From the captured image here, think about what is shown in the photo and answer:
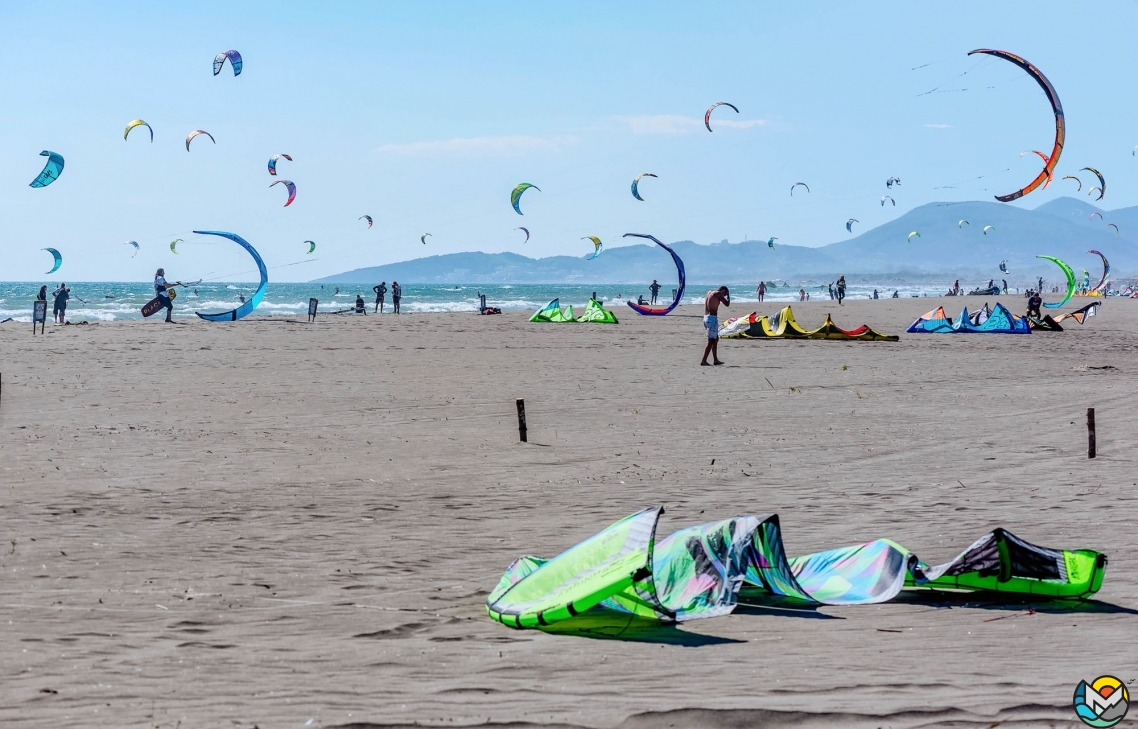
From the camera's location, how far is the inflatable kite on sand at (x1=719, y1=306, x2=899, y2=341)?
2355 cm

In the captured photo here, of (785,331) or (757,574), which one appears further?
(785,331)

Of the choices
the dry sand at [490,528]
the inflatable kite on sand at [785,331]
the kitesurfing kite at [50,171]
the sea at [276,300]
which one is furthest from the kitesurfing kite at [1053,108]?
the sea at [276,300]

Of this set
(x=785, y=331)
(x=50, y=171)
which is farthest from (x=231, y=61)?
(x=785, y=331)

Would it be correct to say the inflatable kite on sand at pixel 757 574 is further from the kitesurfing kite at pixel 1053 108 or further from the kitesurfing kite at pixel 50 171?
the kitesurfing kite at pixel 50 171

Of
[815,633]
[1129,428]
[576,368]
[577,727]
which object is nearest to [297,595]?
[577,727]

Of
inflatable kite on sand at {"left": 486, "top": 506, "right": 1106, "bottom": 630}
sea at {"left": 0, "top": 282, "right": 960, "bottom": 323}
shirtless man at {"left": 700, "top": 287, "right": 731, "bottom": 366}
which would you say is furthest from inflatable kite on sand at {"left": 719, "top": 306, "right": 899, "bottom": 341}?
inflatable kite on sand at {"left": 486, "top": 506, "right": 1106, "bottom": 630}

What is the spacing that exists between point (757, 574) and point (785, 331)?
18816 millimetres

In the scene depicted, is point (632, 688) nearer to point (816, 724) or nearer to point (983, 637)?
point (816, 724)

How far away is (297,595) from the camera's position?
5266 mm

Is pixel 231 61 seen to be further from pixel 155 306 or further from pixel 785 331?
pixel 785 331

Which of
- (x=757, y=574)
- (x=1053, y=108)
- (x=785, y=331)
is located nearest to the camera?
(x=757, y=574)

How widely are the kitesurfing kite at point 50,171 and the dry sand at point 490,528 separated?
9.50 m

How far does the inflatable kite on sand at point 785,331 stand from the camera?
77.3ft

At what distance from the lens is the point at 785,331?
23656 millimetres
